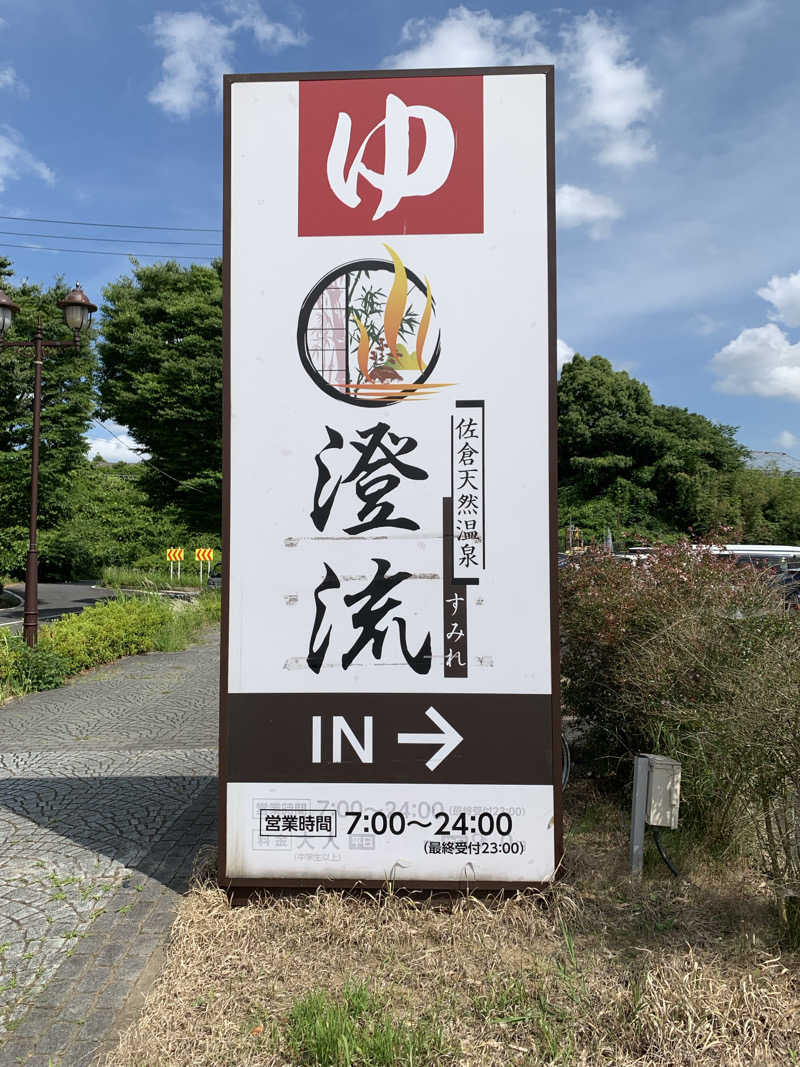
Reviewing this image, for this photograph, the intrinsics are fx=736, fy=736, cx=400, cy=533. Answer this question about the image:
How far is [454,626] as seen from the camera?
3326 mm

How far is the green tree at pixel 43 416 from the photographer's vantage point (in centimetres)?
2464

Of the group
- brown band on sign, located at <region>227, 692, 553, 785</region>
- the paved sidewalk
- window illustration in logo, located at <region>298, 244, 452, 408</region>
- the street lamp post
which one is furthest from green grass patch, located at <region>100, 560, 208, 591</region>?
window illustration in logo, located at <region>298, 244, 452, 408</region>

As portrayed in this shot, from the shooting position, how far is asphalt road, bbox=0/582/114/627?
18172mm

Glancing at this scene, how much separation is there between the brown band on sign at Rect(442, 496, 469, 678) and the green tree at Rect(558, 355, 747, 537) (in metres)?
29.5

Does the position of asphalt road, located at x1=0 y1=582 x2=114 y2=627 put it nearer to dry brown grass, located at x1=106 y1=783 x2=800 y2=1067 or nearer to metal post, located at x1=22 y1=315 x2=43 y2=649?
metal post, located at x1=22 y1=315 x2=43 y2=649

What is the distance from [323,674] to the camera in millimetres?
3346

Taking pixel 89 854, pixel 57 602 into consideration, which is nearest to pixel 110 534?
pixel 57 602

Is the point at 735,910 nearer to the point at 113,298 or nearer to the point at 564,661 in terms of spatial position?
the point at 564,661

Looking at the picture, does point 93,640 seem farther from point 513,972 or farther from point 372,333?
point 513,972

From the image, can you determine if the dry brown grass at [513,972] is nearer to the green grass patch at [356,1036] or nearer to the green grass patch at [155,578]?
the green grass patch at [356,1036]

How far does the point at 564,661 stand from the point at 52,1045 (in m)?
3.66

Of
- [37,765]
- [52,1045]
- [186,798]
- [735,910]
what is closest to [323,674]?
[52,1045]

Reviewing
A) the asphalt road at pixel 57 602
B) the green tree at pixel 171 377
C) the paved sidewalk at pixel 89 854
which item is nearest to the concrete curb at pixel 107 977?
the paved sidewalk at pixel 89 854

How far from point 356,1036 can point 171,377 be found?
104 feet
